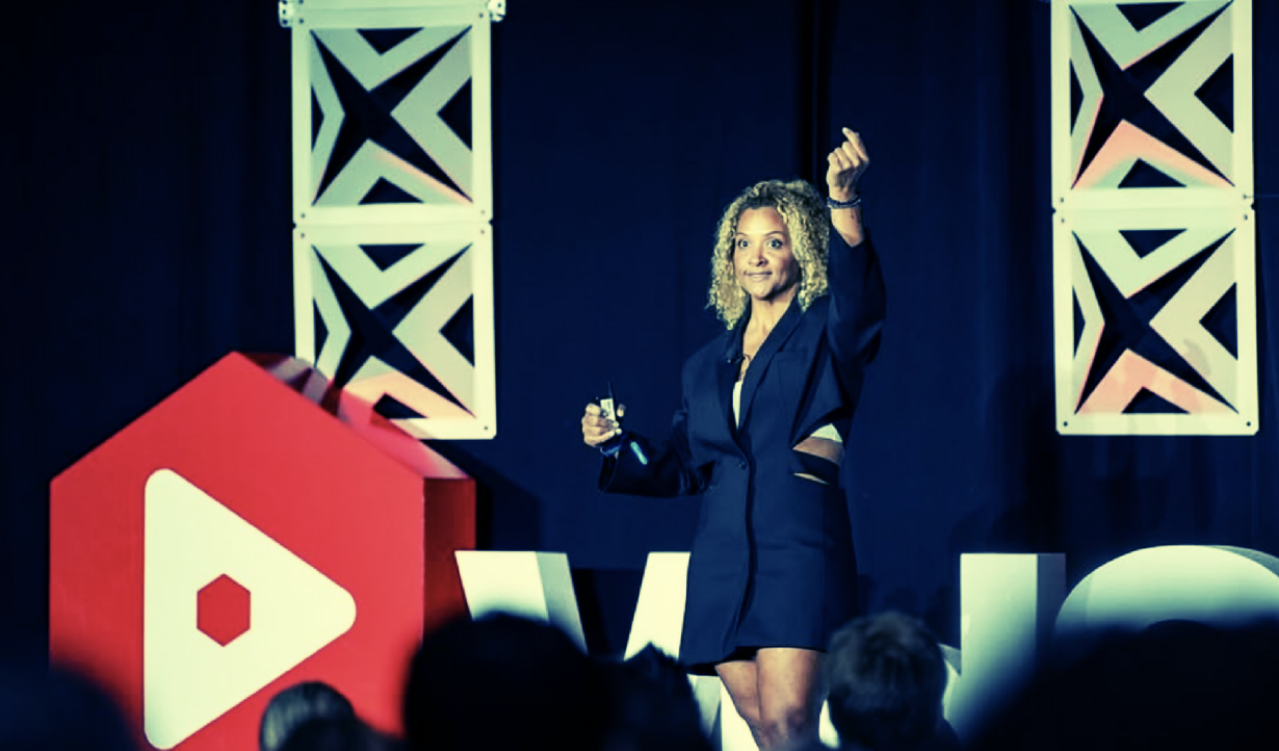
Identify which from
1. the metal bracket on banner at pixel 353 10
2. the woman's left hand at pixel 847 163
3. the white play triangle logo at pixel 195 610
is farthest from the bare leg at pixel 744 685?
the metal bracket on banner at pixel 353 10

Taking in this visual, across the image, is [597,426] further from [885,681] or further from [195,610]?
[195,610]

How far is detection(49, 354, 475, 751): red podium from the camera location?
3.95m

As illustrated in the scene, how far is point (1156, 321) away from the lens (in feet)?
13.4

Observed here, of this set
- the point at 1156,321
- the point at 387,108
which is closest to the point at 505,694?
the point at 1156,321

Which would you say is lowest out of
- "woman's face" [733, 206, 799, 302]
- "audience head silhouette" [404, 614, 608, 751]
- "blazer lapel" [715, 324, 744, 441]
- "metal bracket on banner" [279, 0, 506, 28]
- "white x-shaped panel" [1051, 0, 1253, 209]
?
"audience head silhouette" [404, 614, 608, 751]

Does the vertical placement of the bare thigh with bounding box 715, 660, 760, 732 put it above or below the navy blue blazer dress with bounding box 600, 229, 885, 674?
below

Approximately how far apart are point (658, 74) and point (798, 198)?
120 centimetres

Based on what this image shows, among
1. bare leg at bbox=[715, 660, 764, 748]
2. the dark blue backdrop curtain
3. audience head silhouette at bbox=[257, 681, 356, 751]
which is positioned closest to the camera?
audience head silhouette at bbox=[257, 681, 356, 751]

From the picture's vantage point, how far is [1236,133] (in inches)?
159

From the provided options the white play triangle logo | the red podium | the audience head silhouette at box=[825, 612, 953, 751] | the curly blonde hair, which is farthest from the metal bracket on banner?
the audience head silhouette at box=[825, 612, 953, 751]

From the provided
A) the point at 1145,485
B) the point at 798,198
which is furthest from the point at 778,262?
the point at 1145,485

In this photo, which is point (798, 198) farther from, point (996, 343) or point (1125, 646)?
point (1125, 646)

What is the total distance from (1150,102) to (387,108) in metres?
2.03

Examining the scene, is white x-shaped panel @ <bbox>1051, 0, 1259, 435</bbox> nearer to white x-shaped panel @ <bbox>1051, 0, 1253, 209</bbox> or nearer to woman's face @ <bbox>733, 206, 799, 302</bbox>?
white x-shaped panel @ <bbox>1051, 0, 1253, 209</bbox>
